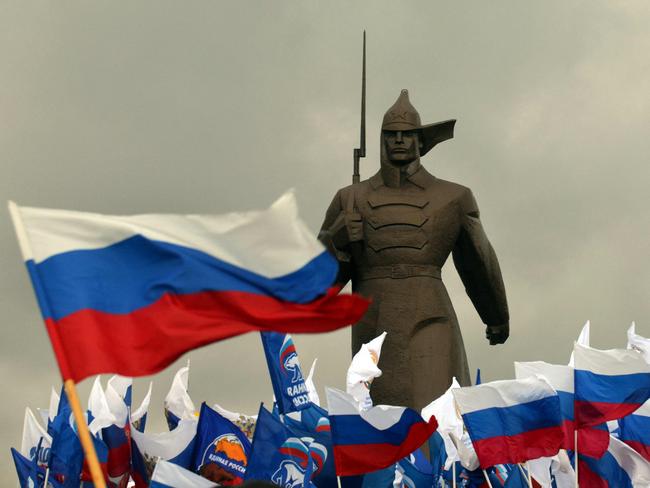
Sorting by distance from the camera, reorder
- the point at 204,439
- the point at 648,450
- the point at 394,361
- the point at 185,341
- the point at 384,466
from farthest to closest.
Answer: the point at 394,361, the point at 648,450, the point at 204,439, the point at 384,466, the point at 185,341

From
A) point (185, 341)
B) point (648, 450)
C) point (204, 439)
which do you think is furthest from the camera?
point (648, 450)

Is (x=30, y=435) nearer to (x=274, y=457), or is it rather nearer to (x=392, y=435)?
(x=274, y=457)

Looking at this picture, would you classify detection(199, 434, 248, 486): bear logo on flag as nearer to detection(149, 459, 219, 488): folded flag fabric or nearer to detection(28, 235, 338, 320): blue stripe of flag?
detection(149, 459, 219, 488): folded flag fabric

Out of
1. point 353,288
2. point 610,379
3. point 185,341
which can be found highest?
point 353,288

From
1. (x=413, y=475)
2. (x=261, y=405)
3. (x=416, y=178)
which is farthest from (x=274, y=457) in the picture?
(x=416, y=178)

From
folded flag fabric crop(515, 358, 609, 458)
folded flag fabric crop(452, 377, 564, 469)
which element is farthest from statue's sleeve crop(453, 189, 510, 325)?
folded flag fabric crop(452, 377, 564, 469)

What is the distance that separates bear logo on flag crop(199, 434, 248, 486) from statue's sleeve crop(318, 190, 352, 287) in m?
4.63

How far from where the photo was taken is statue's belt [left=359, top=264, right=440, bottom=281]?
19.8 metres

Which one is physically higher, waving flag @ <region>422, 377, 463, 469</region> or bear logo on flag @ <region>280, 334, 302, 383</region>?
bear logo on flag @ <region>280, 334, 302, 383</region>

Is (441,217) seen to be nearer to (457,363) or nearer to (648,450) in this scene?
(457,363)

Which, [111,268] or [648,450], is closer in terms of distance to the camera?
[111,268]

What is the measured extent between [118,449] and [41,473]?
2.51 metres

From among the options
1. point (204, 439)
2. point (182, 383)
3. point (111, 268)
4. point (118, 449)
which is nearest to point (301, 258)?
point (111, 268)

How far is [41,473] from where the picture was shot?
60.8 ft
